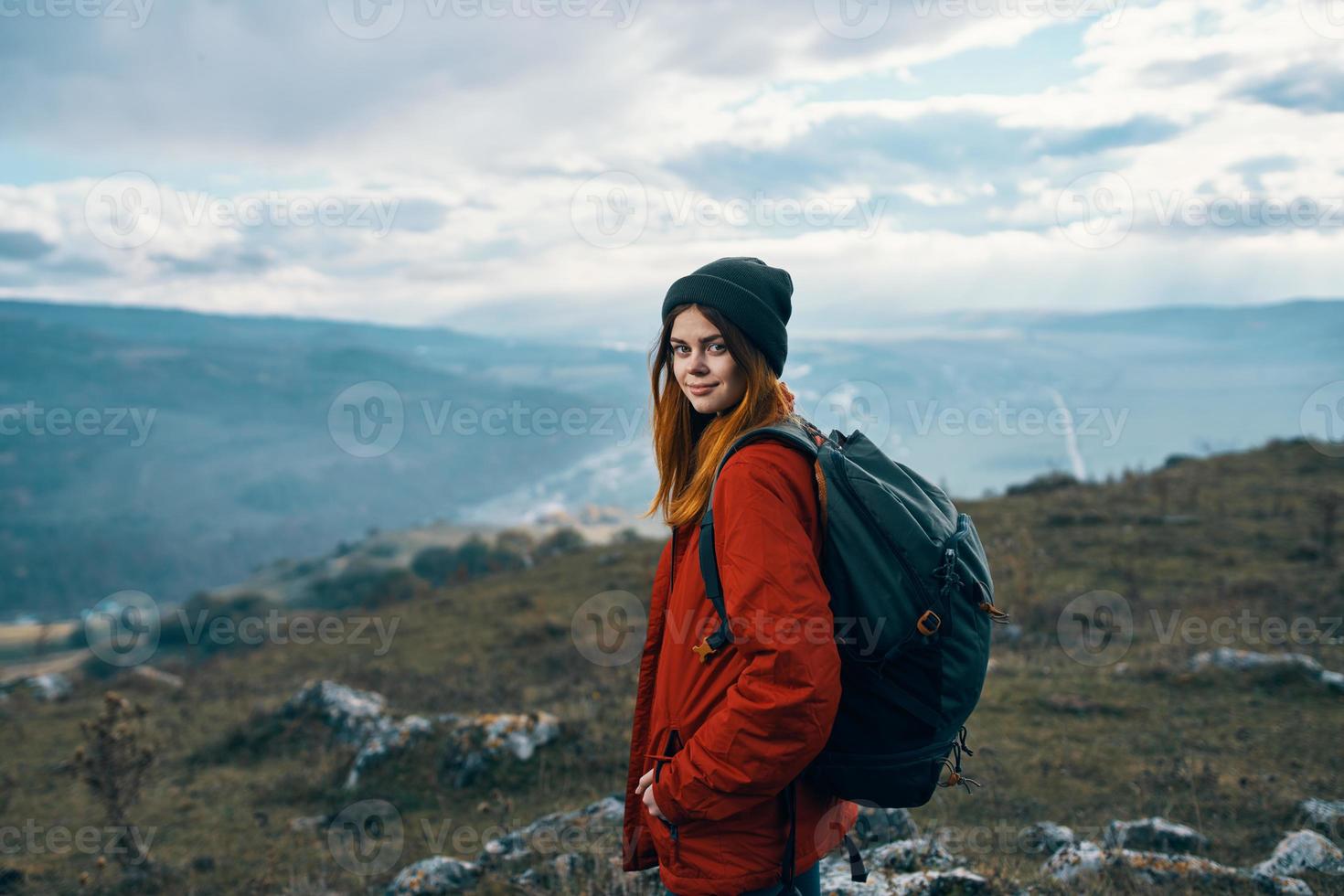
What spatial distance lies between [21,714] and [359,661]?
5.10 meters

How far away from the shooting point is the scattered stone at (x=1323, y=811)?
17.1 ft

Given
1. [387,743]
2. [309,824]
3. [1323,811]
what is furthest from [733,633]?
[387,743]

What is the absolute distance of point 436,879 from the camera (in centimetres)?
508

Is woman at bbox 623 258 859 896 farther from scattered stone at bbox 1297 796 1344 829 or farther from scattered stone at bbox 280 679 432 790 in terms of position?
scattered stone at bbox 280 679 432 790

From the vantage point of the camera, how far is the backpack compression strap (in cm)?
212

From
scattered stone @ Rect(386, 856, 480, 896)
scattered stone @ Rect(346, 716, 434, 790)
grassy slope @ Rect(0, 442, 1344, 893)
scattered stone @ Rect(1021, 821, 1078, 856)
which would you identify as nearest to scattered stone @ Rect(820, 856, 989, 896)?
grassy slope @ Rect(0, 442, 1344, 893)

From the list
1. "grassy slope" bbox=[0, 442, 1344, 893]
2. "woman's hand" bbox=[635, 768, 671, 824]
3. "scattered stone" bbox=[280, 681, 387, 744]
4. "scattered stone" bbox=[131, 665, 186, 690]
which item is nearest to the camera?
"woman's hand" bbox=[635, 768, 671, 824]

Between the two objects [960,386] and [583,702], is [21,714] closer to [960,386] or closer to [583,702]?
[583,702]

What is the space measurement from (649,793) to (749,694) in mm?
470

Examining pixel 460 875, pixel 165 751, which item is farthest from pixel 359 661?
pixel 460 875

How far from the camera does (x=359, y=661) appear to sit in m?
14.0

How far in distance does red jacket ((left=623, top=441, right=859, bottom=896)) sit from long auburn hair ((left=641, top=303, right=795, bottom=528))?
0.38ft

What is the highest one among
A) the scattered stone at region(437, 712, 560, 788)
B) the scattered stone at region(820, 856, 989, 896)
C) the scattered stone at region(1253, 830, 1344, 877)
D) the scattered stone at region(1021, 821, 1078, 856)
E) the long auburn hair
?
the long auburn hair

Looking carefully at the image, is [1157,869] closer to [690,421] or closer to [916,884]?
[916,884]
